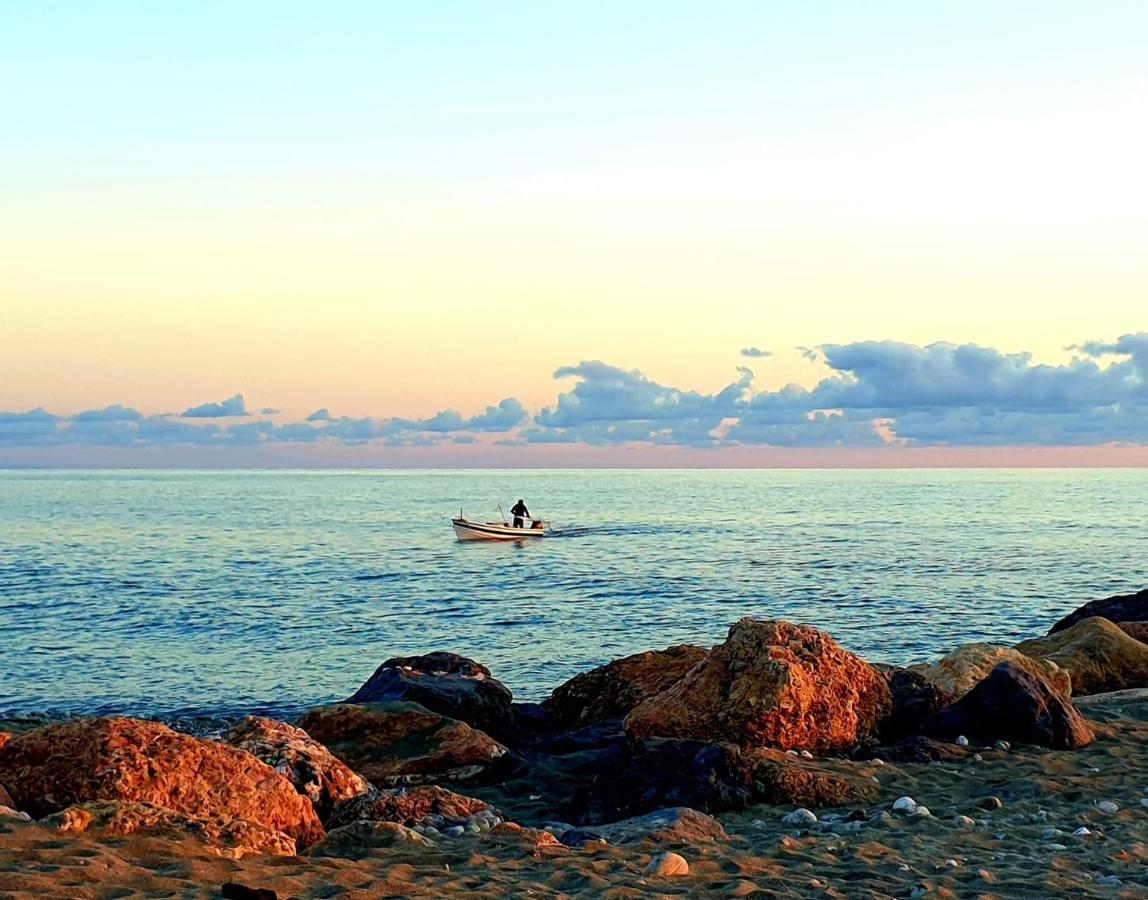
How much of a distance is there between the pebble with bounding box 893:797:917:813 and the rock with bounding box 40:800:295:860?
5.97 meters

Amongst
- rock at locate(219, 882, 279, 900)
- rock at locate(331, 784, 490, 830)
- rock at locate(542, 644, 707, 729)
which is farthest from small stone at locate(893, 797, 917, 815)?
rock at locate(542, 644, 707, 729)

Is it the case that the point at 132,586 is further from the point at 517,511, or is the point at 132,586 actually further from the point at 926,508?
the point at 926,508

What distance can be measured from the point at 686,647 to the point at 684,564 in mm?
39398

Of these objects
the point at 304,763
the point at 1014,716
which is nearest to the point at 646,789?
the point at 304,763

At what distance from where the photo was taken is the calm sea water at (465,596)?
28.5m

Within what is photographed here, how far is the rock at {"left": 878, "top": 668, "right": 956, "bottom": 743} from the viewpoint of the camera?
14711 millimetres

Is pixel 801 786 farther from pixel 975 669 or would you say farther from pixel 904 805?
pixel 975 669

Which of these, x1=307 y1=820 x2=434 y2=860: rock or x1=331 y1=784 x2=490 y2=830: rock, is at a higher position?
x1=307 y1=820 x2=434 y2=860: rock

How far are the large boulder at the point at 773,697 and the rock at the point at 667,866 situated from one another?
16.8 feet

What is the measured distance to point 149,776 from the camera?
31.4ft

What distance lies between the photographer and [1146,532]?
80.9m

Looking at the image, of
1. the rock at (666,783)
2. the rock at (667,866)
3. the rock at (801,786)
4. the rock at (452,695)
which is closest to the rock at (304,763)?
the rock at (666,783)

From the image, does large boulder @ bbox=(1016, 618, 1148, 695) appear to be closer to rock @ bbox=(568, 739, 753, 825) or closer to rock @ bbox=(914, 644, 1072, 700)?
rock @ bbox=(914, 644, 1072, 700)

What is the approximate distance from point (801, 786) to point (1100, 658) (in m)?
9.65
